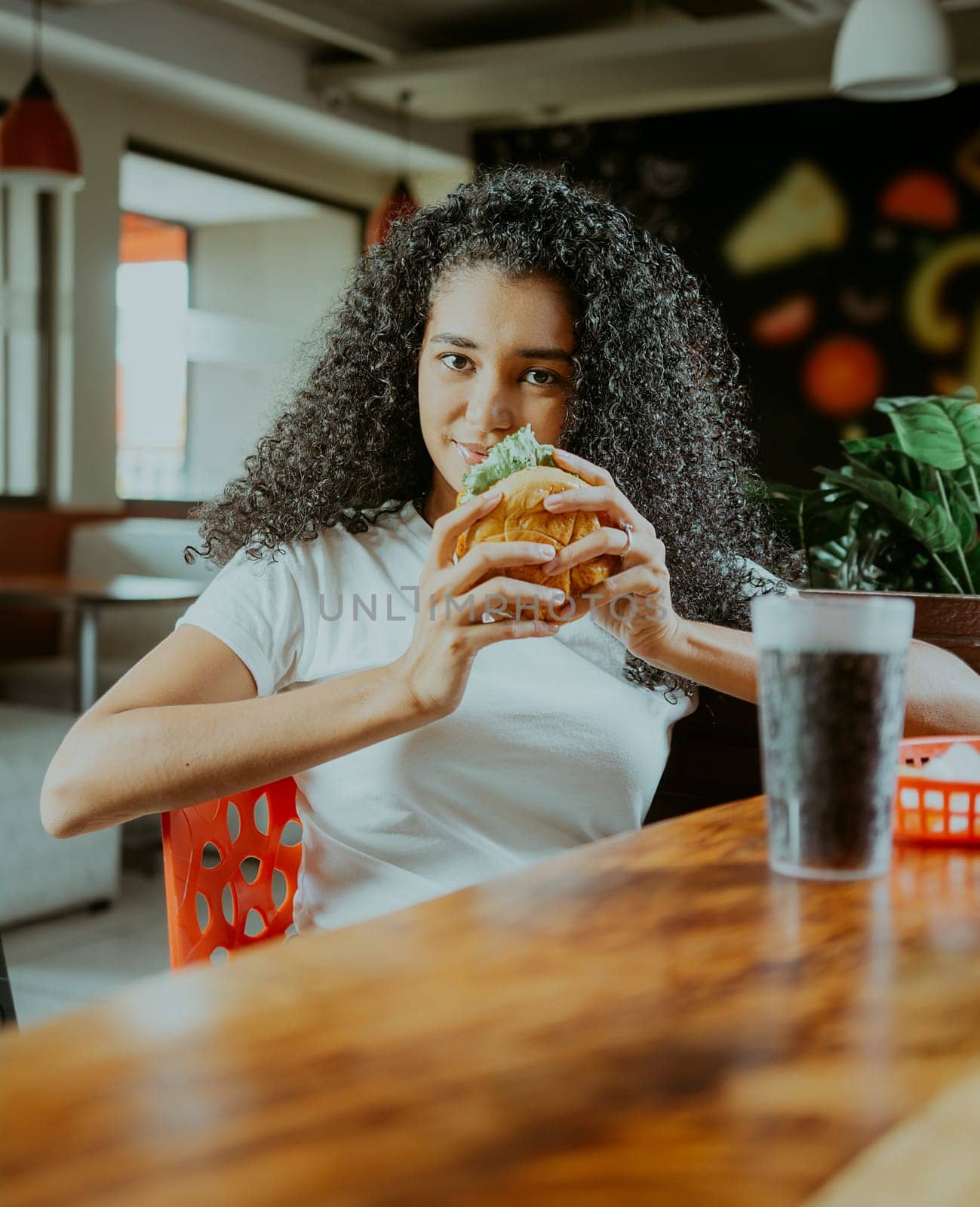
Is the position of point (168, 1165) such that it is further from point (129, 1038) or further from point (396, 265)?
point (396, 265)

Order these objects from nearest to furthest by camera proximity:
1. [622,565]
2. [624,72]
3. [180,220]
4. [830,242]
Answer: [622,565]
[624,72]
[830,242]
[180,220]

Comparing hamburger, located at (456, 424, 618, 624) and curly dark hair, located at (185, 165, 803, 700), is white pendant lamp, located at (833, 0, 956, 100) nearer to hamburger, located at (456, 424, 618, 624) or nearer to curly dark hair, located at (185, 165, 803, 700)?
curly dark hair, located at (185, 165, 803, 700)

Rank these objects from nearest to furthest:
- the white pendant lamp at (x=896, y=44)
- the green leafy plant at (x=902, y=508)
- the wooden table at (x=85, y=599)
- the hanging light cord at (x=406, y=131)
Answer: the green leafy plant at (x=902, y=508), the white pendant lamp at (x=896, y=44), the wooden table at (x=85, y=599), the hanging light cord at (x=406, y=131)

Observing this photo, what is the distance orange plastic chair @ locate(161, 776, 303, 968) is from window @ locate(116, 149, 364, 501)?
591cm

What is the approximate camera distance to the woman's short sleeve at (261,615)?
1.34 meters

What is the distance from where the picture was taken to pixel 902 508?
6.20 ft

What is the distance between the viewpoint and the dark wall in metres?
7.03

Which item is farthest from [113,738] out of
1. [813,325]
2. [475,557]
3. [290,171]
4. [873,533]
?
[290,171]

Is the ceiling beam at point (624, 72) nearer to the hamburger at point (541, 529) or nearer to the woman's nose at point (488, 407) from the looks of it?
the woman's nose at point (488, 407)

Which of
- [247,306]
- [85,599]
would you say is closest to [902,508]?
[85,599]

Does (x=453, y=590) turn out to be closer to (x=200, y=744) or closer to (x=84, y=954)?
(x=200, y=744)

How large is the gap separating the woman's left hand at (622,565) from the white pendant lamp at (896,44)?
353 cm

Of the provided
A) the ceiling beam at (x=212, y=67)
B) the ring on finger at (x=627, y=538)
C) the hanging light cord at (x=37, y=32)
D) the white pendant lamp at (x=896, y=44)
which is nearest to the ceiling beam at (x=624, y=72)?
the ceiling beam at (x=212, y=67)

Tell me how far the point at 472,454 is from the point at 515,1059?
0.98 metres
